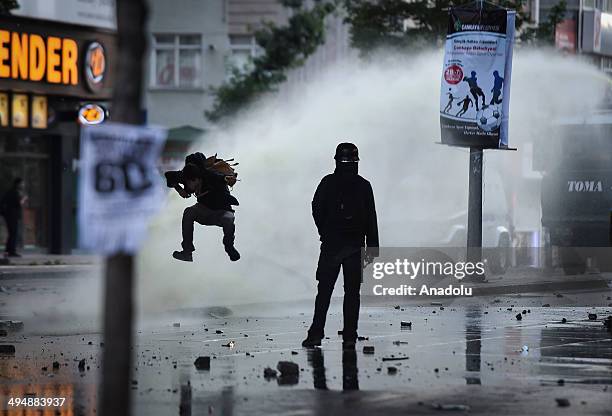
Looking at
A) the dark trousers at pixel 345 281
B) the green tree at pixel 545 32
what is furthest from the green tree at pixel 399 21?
the dark trousers at pixel 345 281

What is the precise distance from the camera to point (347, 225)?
13984mm

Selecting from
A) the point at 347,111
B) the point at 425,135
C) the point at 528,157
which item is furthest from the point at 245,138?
the point at 528,157

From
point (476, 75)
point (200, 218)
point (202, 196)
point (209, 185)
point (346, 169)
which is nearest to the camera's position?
point (346, 169)

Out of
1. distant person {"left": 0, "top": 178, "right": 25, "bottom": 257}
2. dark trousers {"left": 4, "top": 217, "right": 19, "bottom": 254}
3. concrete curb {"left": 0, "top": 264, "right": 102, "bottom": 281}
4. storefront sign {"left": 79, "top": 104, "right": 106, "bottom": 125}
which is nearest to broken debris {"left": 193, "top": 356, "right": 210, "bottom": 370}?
concrete curb {"left": 0, "top": 264, "right": 102, "bottom": 281}

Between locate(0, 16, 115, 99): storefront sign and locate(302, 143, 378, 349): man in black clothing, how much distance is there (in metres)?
→ 21.4

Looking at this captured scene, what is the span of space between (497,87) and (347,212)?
31.1 ft

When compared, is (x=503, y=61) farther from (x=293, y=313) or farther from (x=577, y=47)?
(x=577, y=47)

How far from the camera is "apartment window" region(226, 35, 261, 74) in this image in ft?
161

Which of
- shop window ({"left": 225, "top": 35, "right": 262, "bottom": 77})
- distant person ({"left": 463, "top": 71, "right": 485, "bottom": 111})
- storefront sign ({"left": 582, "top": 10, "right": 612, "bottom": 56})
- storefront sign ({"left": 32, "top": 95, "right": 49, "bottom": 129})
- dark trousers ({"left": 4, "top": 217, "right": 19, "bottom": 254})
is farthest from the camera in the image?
shop window ({"left": 225, "top": 35, "right": 262, "bottom": 77})

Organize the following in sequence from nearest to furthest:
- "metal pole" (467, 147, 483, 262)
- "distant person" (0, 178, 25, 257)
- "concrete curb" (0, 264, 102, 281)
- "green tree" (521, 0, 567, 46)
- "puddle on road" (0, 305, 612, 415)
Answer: "puddle on road" (0, 305, 612, 415) → "metal pole" (467, 147, 483, 262) → "concrete curb" (0, 264, 102, 281) → "distant person" (0, 178, 25, 257) → "green tree" (521, 0, 567, 46)

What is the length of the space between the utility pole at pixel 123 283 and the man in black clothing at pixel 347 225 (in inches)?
283

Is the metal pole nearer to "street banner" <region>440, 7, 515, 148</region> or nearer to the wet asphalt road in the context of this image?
"street banner" <region>440, 7, 515, 148</region>

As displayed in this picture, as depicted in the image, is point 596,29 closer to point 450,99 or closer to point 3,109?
point 3,109

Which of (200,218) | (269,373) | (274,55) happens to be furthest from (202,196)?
(274,55)
